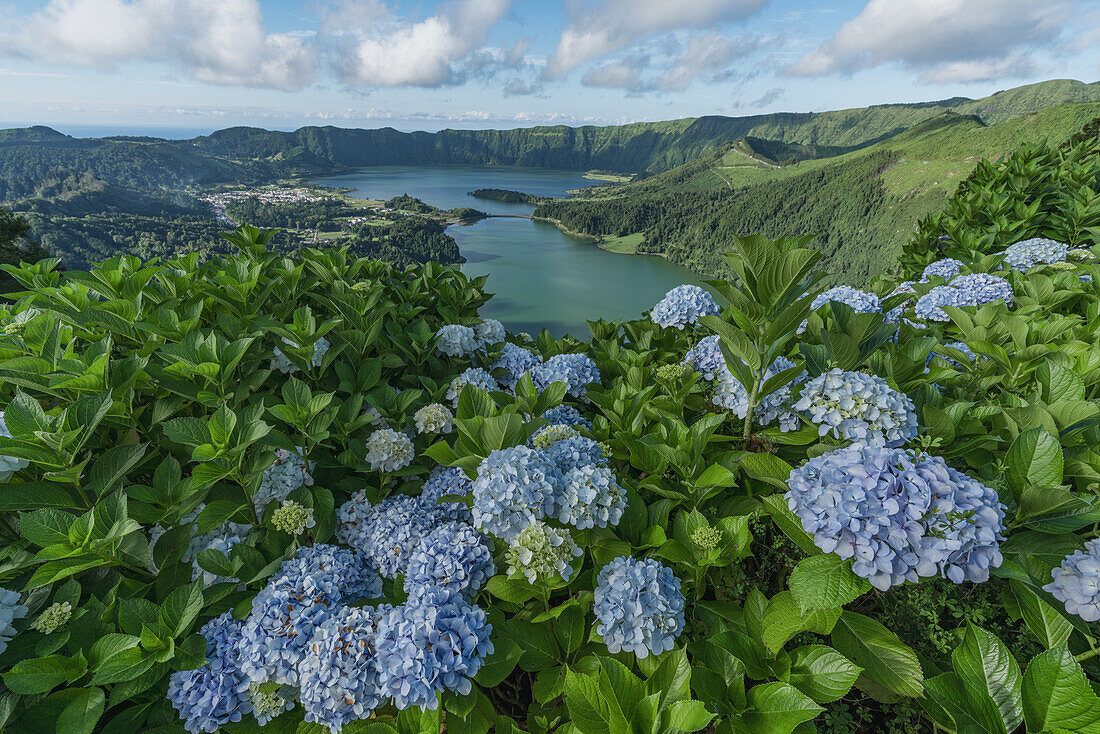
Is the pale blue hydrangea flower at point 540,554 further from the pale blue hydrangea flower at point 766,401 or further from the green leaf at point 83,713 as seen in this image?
the green leaf at point 83,713

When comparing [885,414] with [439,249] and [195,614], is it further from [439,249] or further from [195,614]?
[439,249]

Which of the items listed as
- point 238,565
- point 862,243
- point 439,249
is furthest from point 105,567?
point 862,243

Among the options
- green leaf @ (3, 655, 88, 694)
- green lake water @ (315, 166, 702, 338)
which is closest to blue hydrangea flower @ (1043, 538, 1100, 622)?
green leaf @ (3, 655, 88, 694)

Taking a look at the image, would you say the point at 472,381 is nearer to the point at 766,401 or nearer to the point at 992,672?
the point at 766,401

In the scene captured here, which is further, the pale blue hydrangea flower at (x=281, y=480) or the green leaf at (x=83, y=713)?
the pale blue hydrangea flower at (x=281, y=480)

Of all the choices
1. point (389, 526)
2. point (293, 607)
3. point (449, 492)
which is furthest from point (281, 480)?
point (449, 492)

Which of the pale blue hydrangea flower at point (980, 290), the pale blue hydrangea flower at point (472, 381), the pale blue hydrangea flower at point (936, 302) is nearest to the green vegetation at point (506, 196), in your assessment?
the pale blue hydrangea flower at point (980, 290)

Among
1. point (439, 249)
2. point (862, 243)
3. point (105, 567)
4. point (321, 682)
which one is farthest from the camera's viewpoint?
point (862, 243)
